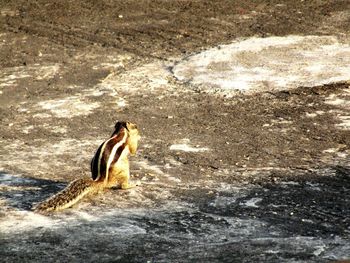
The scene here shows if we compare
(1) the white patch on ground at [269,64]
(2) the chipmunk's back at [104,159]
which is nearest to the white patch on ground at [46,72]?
(1) the white patch on ground at [269,64]

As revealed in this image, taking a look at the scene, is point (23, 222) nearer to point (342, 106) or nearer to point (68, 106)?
point (68, 106)

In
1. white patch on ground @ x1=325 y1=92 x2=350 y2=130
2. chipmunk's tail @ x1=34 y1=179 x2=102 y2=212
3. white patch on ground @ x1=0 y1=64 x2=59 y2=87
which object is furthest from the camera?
white patch on ground @ x1=0 y1=64 x2=59 y2=87

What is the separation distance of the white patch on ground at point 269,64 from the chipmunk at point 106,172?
2.78 meters

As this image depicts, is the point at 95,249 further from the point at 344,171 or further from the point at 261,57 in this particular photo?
the point at 261,57

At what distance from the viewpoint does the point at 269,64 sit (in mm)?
11203

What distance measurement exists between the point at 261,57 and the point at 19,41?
3.37 m

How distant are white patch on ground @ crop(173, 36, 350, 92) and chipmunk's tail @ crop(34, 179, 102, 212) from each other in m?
3.29

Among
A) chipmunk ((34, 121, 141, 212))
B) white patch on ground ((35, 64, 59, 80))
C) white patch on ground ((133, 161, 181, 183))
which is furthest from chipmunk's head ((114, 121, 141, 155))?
white patch on ground ((35, 64, 59, 80))

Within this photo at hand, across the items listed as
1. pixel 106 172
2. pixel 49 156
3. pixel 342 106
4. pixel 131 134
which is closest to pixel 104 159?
pixel 106 172

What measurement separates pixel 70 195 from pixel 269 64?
14.9ft

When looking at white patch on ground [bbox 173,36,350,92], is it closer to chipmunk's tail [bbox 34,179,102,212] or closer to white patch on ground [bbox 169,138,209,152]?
white patch on ground [bbox 169,138,209,152]

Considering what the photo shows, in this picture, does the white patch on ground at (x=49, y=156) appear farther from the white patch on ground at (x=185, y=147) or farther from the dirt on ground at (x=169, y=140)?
the white patch on ground at (x=185, y=147)

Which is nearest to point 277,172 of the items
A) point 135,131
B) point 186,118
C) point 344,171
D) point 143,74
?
point 344,171

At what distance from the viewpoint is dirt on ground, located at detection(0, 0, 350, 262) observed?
21.8 feet
